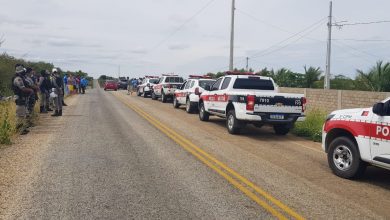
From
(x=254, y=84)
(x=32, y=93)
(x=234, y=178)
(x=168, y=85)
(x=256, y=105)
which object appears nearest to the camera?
(x=234, y=178)

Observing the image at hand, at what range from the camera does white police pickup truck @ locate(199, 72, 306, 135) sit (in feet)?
40.7

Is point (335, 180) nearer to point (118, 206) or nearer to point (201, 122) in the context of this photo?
point (118, 206)

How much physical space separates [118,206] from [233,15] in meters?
26.0

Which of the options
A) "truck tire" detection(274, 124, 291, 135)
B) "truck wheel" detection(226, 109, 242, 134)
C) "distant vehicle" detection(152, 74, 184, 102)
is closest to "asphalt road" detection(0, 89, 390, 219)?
"truck wheel" detection(226, 109, 242, 134)

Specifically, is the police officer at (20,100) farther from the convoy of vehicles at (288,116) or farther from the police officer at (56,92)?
the convoy of vehicles at (288,116)

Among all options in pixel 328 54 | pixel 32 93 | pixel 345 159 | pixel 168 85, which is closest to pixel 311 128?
pixel 345 159

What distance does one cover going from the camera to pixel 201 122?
16.6m

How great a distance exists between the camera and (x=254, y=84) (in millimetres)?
14508

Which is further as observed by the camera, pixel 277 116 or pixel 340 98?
pixel 340 98

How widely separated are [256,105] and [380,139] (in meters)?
5.45

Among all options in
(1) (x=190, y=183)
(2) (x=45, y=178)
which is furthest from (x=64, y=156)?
(1) (x=190, y=183)

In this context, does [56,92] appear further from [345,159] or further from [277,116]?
[345,159]

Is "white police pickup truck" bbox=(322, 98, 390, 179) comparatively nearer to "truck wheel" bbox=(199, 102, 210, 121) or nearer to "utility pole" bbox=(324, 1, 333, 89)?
"truck wheel" bbox=(199, 102, 210, 121)

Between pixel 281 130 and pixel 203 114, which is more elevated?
pixel 203 114
